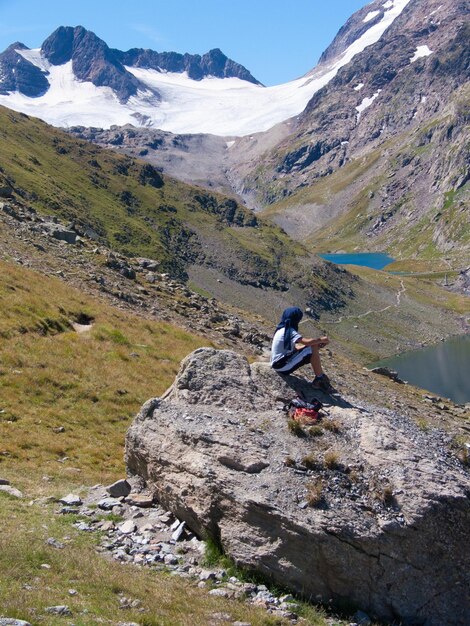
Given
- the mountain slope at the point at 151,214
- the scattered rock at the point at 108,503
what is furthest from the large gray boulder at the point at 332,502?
the mountain slope at the point at 151,214

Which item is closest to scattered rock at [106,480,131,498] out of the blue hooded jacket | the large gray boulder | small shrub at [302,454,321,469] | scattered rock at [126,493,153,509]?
scattered rock at [126,493,153,509]

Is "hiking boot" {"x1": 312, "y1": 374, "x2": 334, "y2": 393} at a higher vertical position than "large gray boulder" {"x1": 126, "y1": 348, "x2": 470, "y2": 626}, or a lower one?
higher

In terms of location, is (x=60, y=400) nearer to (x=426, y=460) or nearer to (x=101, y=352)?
(x=101, y=352)

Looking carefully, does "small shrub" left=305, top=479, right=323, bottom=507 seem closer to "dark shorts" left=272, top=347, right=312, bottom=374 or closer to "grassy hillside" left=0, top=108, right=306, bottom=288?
"dark shorts" left=272, top=347, right=312, bottom=374

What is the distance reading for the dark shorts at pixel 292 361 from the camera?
59.3 ft

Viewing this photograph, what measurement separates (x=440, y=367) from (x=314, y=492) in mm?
107295

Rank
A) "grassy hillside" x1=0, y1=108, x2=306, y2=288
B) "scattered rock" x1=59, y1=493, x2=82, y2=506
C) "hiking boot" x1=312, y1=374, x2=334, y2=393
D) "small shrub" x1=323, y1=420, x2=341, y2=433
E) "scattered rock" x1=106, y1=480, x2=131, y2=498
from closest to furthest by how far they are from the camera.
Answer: "scattered rock" x1=59, y1=493, x2=82, y2=506 → "small shrub" x1=323, y1=420, x2=341, y2=433 → "scattered rock" x1=106, y1=480, x2=131, y2=498 → "hiking boot" x1=312, y1=374, x2=334, y2=393 → "grassy hillside" x1=0, y1=108, x2=306, y2=288

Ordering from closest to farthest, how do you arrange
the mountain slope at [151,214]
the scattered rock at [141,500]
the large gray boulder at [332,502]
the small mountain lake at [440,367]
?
the large gray boulder at [332,502], the scattered rock at [141,500], the small mountain lake at [440,367], the mountain slope at [151,214]

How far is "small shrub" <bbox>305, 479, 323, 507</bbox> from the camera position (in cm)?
1324

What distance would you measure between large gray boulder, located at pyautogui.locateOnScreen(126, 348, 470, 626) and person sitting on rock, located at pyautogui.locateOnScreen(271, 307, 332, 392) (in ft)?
5.62

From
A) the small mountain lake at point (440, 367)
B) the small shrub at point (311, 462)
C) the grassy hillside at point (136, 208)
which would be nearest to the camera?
the small shrub at point (311, 462)

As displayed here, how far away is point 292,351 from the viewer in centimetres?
1822

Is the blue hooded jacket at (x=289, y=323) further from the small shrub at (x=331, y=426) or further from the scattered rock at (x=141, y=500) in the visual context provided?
the scattered rock at (x=141, y=500)

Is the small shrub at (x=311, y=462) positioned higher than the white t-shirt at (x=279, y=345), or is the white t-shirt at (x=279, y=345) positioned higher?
the white t-shirt at (x=279, y=345)
